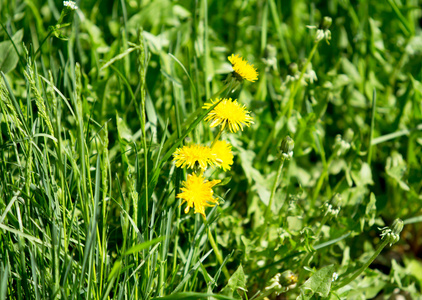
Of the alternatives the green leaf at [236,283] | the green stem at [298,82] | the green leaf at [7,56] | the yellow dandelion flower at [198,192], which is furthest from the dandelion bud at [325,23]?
the green leaf at [7,56]

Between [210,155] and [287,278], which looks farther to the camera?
[287,278]

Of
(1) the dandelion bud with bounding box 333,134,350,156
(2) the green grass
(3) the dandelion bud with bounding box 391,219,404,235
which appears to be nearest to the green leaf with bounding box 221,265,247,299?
(2) the green grass

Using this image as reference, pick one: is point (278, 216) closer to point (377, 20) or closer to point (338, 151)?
point (338, 151)

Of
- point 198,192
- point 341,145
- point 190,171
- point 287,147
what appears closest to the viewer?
point 198,192

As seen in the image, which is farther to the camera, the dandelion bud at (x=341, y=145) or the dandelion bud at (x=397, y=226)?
the dandelion bud at (x=341, y=145)

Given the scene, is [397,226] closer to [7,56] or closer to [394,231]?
[394,231]

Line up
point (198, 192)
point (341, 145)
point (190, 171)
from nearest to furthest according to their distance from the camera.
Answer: point (198, 192) → point (190, 171) → point (341, 145)

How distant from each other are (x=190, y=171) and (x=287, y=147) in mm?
319

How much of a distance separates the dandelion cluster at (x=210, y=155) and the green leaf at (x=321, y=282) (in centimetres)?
32

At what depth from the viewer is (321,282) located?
113 cm

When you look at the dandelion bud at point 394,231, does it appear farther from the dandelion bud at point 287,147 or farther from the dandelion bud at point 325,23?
the dandelion bud at point 325,23

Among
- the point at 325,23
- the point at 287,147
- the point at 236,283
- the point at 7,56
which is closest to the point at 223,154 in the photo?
the point at 287,147

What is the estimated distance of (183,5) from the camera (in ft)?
6.73

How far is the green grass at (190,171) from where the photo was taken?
1.04 meters
